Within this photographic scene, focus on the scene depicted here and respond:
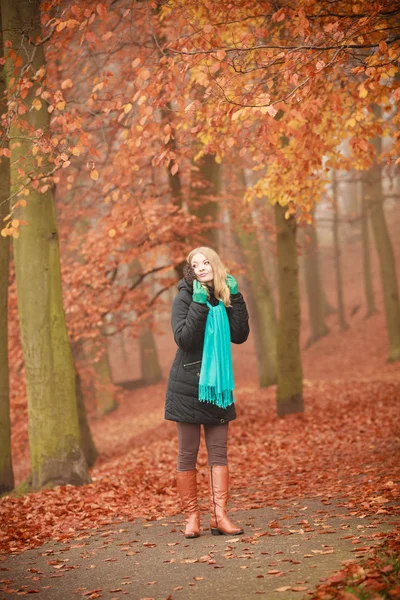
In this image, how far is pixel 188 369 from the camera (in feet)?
17.3

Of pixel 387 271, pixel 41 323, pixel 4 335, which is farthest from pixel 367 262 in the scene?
pixel 41 323

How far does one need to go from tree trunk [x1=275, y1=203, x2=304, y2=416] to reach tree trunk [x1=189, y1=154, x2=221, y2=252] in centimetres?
140

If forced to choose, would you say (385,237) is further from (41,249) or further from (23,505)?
(23,505)

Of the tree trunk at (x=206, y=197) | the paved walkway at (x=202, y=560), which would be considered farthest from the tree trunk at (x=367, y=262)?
the paved walkway at (x=202, y=560)

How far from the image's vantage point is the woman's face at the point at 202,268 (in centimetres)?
529

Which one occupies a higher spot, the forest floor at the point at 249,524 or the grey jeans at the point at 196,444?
the grey jeans at the point at 196,444

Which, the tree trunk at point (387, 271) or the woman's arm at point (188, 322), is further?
the tree trunk at point (387, 271)

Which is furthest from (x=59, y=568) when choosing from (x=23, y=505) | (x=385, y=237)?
(x=385, y=237)

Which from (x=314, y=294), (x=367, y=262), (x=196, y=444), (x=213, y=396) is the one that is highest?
(x=367, y=262)

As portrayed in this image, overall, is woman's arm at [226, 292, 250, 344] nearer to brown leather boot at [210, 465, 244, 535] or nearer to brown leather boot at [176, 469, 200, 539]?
brown leather boot at [210, 465, 244, 535]

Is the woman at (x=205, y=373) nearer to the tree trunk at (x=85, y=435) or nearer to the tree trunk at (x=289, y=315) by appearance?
the tree trunk at (x=289, y=315)

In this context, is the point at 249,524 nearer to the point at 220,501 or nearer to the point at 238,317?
the point at 220,501

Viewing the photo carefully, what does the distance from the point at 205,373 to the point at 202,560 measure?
1.41 m

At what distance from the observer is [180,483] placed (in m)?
5.38
